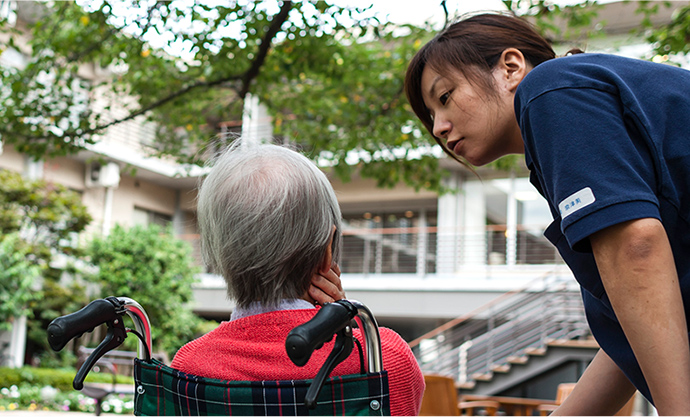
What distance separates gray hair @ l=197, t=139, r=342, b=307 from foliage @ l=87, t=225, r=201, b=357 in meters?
11.6

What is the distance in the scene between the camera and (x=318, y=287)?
1.26 meters

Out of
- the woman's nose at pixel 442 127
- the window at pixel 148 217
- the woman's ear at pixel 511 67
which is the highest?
the window at pixel 148 217

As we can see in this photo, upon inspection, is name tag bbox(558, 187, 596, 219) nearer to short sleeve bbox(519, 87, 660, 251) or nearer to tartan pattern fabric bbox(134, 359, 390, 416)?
short sleeve bbox(519, 87, 660, 251)

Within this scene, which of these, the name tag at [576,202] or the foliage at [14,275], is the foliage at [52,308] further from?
the name tag at [576,202]

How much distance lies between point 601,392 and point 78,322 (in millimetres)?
977

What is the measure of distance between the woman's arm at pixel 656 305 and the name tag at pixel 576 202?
0.04m

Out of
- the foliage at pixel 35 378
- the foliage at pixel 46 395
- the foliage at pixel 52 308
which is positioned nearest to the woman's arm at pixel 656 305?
the foliage at pixel 46 395

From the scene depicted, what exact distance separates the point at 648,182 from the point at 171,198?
18099 millimetres

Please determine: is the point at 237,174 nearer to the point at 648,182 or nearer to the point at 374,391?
the point at 374,391

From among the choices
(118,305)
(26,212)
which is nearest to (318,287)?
(118,305)

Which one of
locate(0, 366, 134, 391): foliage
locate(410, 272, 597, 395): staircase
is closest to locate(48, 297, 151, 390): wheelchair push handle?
locate(410, 272, 597, 395): staircase

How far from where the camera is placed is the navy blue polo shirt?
0.81 metres

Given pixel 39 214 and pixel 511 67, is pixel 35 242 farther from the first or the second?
pixel 511 67

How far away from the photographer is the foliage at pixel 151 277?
12.4 meters
